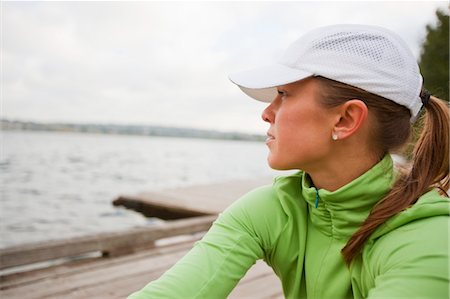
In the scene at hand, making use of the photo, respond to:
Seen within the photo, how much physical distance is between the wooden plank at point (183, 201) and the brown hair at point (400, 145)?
632 centimetres

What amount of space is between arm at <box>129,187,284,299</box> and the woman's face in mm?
174

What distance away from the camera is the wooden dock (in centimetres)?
300

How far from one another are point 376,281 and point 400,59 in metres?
0.61

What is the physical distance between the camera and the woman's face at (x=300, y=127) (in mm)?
1347

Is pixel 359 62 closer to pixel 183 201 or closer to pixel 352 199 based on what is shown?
pixel 352 199

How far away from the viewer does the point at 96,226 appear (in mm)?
9219

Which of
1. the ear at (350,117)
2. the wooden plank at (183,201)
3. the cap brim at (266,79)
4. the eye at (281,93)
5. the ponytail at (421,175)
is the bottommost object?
the wooden plank at (183,201)

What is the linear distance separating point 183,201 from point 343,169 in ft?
25.8

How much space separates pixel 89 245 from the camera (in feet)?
12.9

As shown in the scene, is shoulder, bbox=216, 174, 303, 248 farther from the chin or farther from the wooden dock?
the wooden dock

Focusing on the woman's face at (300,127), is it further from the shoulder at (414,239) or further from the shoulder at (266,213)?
the shoulder at (414,239)

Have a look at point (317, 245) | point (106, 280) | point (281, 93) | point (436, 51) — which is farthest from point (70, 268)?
point (436, 51)

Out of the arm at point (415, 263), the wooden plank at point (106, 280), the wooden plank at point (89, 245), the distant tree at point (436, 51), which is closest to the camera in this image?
the arm at point (415, 263)

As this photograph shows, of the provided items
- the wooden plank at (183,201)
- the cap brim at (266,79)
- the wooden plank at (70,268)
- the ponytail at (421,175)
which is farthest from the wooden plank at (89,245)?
the wooden plank at (183,201)
